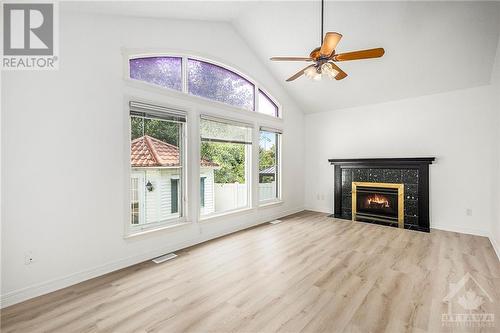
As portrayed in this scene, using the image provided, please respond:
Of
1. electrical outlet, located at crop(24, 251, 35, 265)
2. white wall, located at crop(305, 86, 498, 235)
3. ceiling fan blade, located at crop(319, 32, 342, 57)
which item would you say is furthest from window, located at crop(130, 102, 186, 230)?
white wall, located at crop(305, 86, 498, 235)

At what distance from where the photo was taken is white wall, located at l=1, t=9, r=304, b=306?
2176 mm

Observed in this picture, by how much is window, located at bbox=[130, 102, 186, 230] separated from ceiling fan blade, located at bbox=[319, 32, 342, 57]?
2.17 meters

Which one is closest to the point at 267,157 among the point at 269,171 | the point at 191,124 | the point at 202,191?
the point at 269,171

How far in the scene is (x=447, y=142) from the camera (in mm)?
4438

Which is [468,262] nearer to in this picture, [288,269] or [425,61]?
[288,269]

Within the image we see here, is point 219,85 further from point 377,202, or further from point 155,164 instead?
point 377,202

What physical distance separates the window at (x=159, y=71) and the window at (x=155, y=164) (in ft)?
1.37

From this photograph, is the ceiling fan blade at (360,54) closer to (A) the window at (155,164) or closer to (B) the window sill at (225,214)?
(A) the window at (155,164)

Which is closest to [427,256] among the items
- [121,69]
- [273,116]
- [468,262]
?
[468,262]

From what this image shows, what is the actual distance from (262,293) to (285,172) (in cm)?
371

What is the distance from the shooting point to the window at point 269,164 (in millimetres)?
5246

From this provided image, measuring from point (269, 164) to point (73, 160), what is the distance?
384 centimetres

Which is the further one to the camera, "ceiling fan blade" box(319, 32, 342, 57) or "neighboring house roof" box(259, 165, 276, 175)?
"neighboring house roof" box(259, 165, 276, 175)

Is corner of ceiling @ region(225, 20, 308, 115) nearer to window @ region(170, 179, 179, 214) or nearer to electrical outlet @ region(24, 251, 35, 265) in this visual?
window @ region(170, 179, 179, 214)
